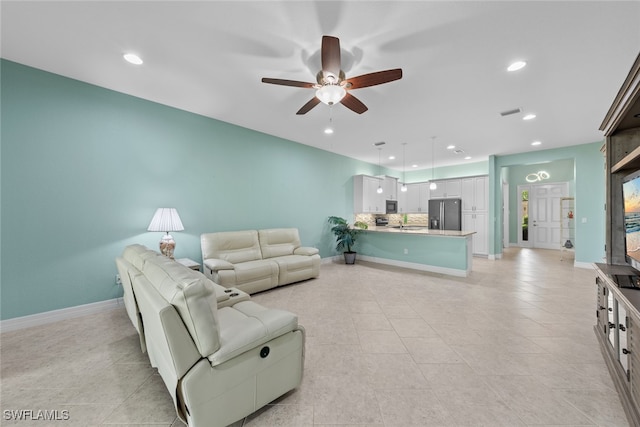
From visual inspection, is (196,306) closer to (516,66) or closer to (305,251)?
(305,251)

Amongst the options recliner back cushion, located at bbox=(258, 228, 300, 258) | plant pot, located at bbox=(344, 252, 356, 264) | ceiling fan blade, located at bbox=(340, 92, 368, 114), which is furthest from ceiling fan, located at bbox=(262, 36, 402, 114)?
plant pot, located at bbox=(344, 252, 356, 264)

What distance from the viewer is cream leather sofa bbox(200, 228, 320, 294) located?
3617 mm

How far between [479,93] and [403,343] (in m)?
3.32

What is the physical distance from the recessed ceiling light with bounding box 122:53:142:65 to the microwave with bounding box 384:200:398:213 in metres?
6.77

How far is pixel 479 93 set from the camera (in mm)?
3203

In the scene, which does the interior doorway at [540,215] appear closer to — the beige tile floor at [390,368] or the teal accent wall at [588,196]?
the teal accent wall at [588,196]

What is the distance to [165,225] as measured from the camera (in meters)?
3.26

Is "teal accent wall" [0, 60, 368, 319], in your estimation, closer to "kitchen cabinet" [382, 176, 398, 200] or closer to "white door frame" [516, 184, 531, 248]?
"kitchen cabinet" [382, 176, 398, 200]

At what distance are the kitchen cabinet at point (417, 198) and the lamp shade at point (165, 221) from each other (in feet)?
24.9

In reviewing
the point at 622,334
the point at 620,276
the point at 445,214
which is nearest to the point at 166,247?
the point at 622,334

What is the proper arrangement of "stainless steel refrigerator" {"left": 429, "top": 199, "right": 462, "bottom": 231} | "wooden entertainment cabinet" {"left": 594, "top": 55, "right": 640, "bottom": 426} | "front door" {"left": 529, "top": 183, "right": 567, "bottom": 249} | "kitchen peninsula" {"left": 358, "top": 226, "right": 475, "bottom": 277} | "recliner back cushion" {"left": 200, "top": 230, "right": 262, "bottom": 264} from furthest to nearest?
"front door" {"left": 529, "top": 183, "right": 567, "bottom": 249}, "stainless steel refrigerator" {"left": 429, "top": 199, "right": 462, "bottom": 231}, "kitchen peninsula" {"left": 358, "top": 226, "right": 475, "bottom": 277}, "recliner back cushion" {"left": 200, "top": 230, "right": 262, "bottom": 264}, "wooden entertainment cabinet" {"left": 594, "top": 55, "right": 640, "bottom": 426}

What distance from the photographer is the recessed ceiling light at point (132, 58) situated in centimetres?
251
